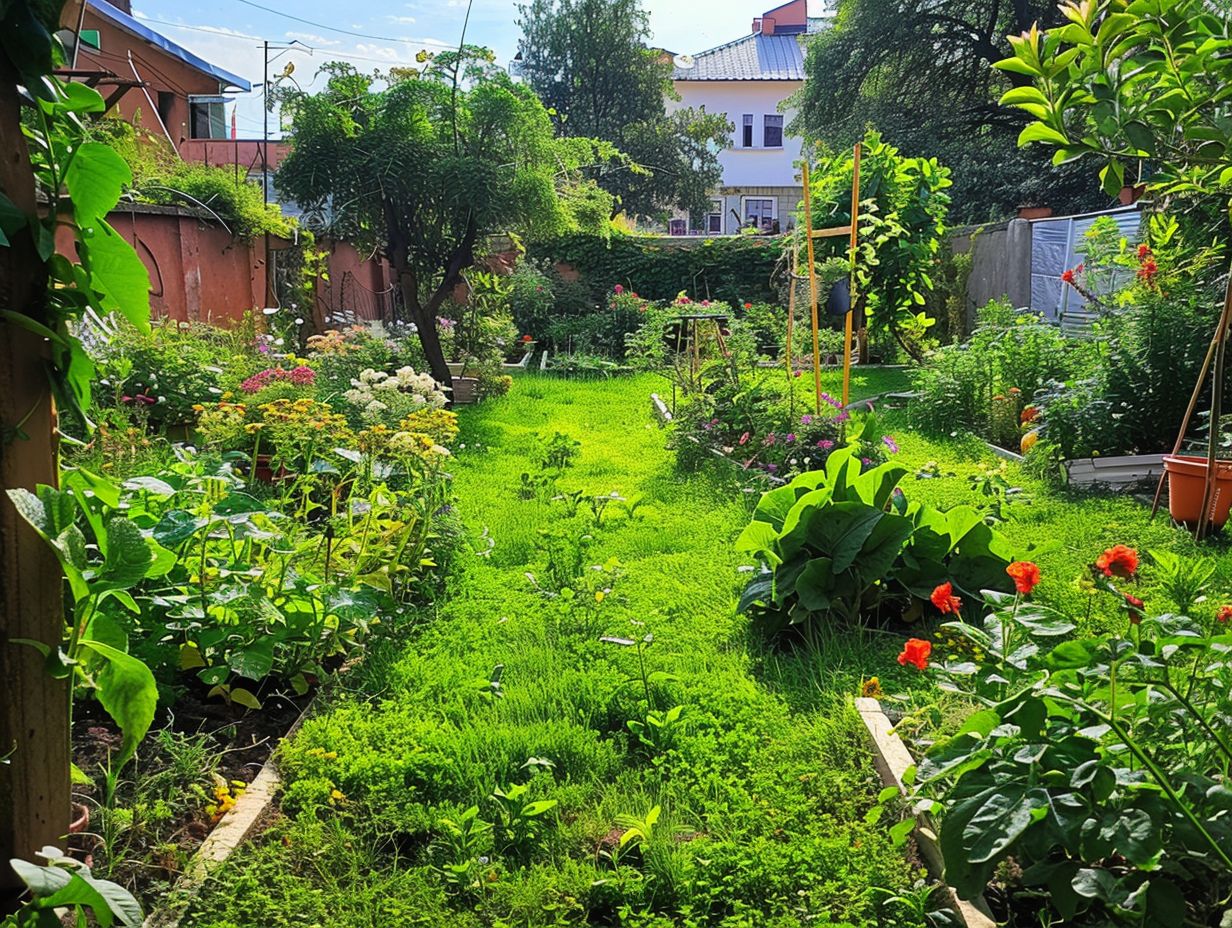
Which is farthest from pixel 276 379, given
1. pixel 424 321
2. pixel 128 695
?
pixel 128 695

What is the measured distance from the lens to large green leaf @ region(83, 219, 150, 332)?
1525mm

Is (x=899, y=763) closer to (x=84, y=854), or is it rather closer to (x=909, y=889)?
(x=909, y=889)

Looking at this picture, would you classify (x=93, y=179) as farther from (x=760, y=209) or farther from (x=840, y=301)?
(x=760, y=209)

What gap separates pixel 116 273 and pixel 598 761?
1908mm

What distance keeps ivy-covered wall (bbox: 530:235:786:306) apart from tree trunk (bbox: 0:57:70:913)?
1580 centimetres

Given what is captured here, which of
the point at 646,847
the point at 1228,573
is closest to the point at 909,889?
the point at 646,847

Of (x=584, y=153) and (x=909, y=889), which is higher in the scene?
(x=584, y=153)

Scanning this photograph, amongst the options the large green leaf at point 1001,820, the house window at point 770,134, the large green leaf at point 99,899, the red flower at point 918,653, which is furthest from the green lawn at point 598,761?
the house window at point 770,134

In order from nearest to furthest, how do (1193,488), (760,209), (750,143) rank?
(1193,488) < (760,209) < (750,143)

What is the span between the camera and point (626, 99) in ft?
103

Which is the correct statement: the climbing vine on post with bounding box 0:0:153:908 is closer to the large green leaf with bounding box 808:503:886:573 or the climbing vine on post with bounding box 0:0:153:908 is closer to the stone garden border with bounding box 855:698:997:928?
the stone garden border with bounding box 855:698:997:928

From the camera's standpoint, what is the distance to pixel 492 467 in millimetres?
6980

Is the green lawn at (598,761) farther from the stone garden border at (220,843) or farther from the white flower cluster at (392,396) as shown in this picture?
the white flower cluster at (392,396)

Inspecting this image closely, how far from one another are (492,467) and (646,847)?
15.8ft
